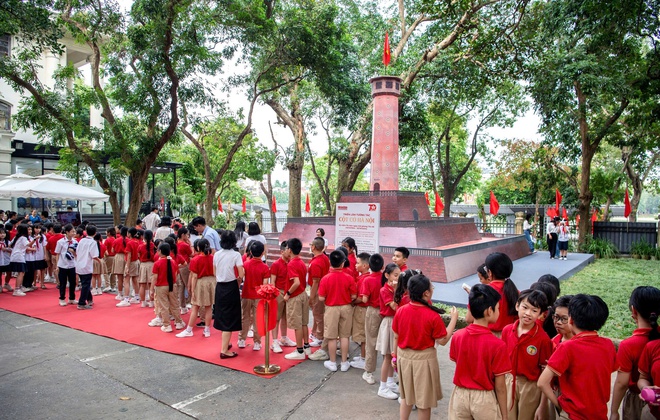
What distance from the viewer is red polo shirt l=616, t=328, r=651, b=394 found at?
2965 mm

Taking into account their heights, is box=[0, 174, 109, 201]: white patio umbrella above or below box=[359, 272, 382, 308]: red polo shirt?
above

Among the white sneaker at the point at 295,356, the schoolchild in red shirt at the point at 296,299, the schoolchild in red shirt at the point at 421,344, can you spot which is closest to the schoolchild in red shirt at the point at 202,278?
the schoolchild in red shirt at the point at 296,299

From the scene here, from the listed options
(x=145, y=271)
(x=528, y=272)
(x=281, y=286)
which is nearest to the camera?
(x=281, y=286)

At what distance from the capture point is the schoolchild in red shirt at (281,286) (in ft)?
19.3

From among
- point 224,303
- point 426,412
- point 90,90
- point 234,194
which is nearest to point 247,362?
point 224,303

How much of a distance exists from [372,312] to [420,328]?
5.06 ft

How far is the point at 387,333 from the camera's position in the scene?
182 inches

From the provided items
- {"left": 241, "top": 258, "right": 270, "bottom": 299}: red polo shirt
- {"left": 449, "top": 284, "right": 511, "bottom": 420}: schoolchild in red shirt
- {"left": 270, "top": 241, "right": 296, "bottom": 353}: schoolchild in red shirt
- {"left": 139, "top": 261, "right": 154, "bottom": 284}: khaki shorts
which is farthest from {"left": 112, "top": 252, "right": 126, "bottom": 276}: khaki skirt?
{"left": 449, "top": 284, "right": 511, "bottom": 420}: schoolchild in red shirt

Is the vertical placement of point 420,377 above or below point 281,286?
below

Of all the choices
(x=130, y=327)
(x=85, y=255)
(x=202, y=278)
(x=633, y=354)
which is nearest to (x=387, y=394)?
(x=633, y=354)

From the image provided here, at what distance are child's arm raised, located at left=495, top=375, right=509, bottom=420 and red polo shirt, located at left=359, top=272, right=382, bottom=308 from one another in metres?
2.16

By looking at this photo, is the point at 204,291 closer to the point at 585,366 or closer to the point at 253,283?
the point at 253,283

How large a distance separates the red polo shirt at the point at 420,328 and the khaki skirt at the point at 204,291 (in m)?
3.75

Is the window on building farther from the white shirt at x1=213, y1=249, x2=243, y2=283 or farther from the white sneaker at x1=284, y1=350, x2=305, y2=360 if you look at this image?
the white sneaker at x1=284, y1=350, x2=305, y2=360
